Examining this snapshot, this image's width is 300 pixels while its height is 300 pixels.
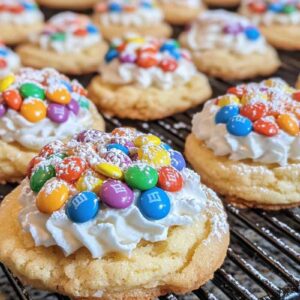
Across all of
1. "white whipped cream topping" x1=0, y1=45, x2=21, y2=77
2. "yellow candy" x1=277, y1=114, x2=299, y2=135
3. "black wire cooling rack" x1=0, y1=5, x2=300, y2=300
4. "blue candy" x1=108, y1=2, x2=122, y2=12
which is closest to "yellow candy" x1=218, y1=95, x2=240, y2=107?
"yellow candy" x1=277, y1=114, x2=299, y2=135

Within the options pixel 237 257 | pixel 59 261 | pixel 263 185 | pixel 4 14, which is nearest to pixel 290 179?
pixel 263 185

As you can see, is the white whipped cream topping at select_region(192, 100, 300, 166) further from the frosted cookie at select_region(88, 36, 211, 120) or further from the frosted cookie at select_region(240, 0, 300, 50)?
the frosted cookie at select_region(240, 0, 300, 50)

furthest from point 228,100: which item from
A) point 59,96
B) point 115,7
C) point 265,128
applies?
point 115,7

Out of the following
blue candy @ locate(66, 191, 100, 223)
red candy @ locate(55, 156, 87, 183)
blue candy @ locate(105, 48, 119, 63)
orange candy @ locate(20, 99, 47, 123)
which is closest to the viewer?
blue candy @ locate(66, 191, 100, 223)

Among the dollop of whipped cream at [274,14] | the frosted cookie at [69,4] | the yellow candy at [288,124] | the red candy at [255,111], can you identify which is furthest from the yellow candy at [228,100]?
the frosted cookie at [69,4]

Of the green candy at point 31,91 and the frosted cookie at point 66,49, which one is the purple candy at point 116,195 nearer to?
the green candy at point 31,91

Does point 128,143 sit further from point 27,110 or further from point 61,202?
point 27,110

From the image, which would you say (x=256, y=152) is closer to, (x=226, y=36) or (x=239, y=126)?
(x=239, y=126)
